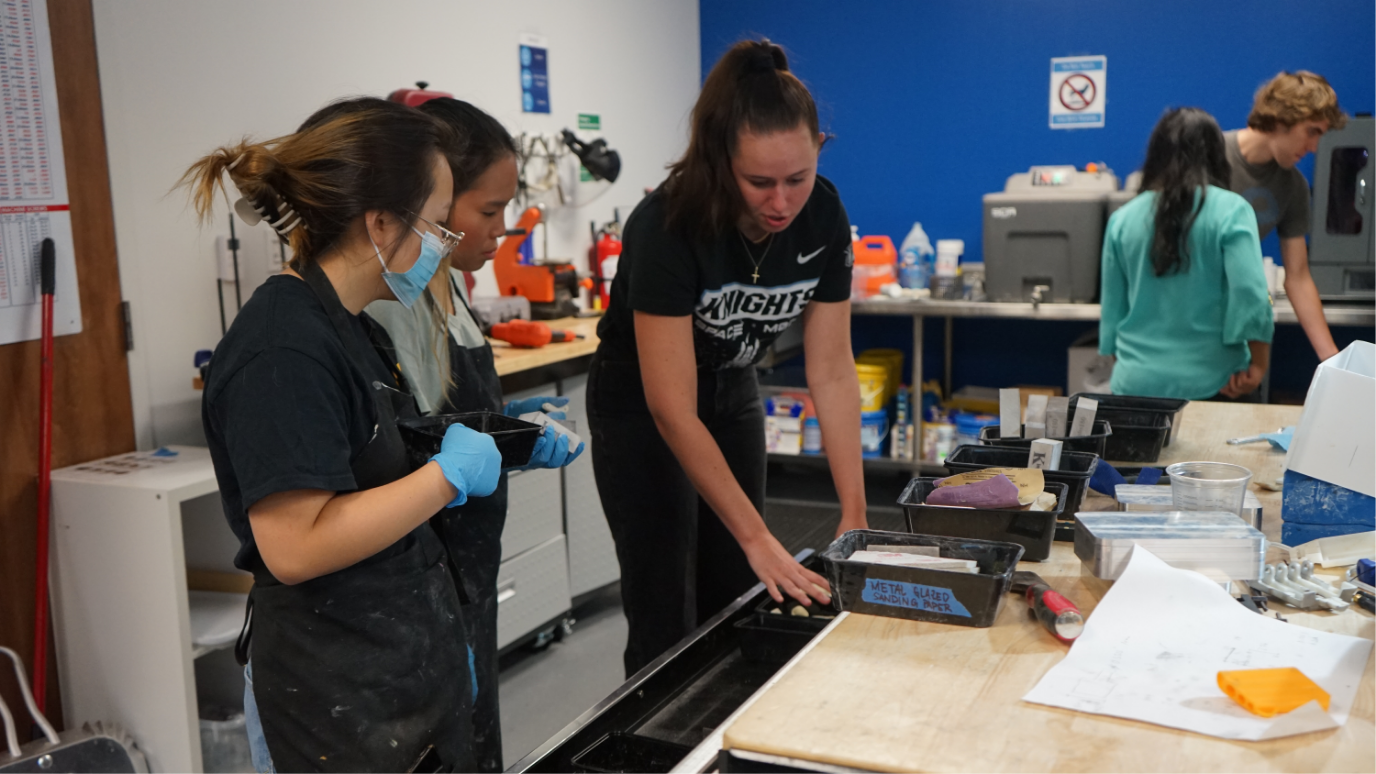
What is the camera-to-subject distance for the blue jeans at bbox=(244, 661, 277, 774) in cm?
131

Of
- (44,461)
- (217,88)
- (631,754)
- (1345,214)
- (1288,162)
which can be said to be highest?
(217,88)

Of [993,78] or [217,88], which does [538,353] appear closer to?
[217,88]

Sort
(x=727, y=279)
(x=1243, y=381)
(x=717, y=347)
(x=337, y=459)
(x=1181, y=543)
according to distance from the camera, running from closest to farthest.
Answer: (x=337, y=459) < (x=1181, y=543) < (x=727, y=279) < (x=717, y=347) < (x=1243, y=381)

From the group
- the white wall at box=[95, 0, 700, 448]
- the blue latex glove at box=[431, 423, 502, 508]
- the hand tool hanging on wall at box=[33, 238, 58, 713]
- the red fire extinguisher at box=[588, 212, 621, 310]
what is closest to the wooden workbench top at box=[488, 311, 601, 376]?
the red fire extinguisher at box=[588, 212, 621, 310]

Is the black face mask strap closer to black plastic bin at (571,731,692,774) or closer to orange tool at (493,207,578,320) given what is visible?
black plastic bin at (571,731,692,774)

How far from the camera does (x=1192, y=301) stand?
9.05 feet

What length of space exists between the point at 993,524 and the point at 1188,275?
170 cm

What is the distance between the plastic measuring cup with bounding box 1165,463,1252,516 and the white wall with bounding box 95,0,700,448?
6.37 ft

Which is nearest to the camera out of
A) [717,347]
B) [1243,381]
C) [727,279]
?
[727,279]

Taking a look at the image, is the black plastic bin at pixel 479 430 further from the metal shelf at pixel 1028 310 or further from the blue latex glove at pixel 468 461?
the metal shelf at pixel 1028 310

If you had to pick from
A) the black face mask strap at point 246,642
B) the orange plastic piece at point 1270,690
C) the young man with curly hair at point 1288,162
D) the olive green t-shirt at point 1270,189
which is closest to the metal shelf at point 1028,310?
the young man with curly hair at point 1288,162

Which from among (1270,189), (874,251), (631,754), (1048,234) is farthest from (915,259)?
(631,754)

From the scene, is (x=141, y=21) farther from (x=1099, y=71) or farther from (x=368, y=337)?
(x=1099, y=71)

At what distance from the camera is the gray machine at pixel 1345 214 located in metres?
3.66
